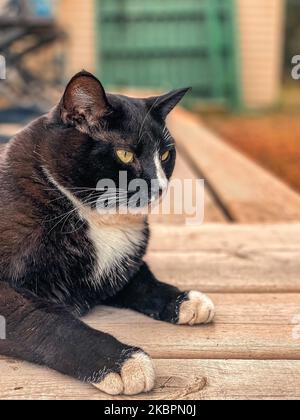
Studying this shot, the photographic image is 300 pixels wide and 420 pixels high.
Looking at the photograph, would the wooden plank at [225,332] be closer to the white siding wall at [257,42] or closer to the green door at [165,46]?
the green door at [165,46]

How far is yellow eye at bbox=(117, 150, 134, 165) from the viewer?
152 cm

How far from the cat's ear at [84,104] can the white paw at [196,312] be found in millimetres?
489

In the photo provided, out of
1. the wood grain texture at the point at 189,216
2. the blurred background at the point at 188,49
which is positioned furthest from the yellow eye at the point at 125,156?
the blurred background at the point at 188,49

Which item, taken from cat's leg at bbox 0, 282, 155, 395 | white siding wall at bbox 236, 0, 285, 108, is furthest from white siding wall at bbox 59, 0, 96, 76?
cat's leg at bbox 0, 282, 155, 395

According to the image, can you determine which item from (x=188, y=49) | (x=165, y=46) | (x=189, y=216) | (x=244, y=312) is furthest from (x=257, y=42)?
(x=244, y=312)

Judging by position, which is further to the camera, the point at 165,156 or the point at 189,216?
the point at 189,216

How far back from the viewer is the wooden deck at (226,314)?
4.13 ft

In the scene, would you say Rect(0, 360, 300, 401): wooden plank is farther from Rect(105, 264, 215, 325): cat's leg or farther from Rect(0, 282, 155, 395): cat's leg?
Rect(105, 264, 215, 325): cat's leg

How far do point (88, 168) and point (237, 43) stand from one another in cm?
830

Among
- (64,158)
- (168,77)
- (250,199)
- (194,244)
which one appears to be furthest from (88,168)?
(168,77)

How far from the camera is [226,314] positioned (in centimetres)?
167

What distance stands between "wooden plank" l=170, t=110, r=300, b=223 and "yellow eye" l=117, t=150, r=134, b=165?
1.28m

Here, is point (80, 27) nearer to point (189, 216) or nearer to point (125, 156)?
point (189, 216)

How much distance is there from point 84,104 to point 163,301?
0.52m
